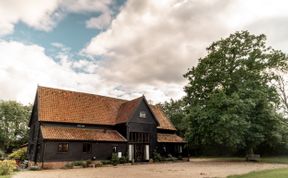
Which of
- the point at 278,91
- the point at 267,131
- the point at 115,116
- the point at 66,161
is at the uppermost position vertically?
the point at 278,91

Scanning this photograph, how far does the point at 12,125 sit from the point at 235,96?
183ft

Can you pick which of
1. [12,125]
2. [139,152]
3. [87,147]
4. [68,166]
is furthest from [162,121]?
[12,125]

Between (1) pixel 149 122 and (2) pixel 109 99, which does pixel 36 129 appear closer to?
(2) pixel 109 99

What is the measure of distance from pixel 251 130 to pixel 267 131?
2.36 metres

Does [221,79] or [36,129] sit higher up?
[221,79]

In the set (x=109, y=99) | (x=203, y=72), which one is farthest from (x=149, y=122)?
(x=203, y=72)

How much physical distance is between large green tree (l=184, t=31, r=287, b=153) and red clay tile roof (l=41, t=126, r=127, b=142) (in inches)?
444

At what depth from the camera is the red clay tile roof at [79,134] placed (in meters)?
33.2

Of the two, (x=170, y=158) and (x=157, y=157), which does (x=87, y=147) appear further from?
(x=170, y=158)

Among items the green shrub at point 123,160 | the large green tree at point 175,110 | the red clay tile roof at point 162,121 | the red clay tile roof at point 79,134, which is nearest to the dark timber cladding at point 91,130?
the red clay tile roof at point 79,134

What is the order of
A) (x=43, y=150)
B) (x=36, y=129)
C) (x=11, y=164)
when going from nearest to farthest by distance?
1. (x=11, y=164)
2. (x=43, y=150)
3. (x=36, y=129)

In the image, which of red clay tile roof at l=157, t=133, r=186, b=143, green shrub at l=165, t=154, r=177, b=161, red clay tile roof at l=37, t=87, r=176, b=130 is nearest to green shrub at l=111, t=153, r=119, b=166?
red clay tile roof at l=37, t=87, r=176, b=130

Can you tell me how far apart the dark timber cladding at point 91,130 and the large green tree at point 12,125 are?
99.3 feet

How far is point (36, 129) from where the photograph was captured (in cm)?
3681
